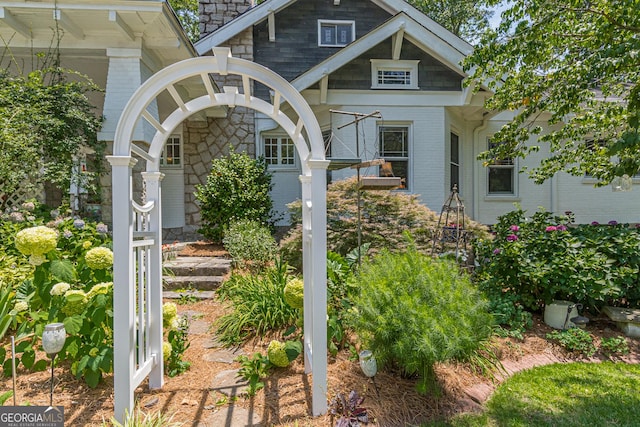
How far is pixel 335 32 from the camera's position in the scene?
30.9 feet

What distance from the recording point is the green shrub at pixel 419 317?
2.23m

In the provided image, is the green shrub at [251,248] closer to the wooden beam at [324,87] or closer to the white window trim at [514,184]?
the wooden beam at [324,87]

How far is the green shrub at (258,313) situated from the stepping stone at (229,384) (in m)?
0.56

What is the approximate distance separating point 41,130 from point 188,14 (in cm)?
1459

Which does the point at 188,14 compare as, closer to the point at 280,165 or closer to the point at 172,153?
the point at 172,153

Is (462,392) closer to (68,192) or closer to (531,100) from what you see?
(531,100)

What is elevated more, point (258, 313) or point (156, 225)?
point (156, 225)

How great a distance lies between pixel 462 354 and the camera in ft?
8.11

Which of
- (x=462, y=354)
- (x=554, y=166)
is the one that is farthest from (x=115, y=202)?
(x=554, y=166)

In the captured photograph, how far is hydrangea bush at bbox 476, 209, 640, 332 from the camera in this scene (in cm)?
372

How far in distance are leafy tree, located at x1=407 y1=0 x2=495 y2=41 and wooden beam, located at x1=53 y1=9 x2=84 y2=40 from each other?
14.6 m

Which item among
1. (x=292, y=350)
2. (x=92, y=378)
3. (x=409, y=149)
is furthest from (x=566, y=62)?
(x=92, y=378)

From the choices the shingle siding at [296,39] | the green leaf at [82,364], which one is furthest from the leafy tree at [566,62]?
the shingle siding at [296,39]

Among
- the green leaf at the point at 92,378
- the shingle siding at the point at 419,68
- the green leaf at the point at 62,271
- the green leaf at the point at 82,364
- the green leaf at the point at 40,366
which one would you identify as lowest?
the green leaf at the point at 92,378
